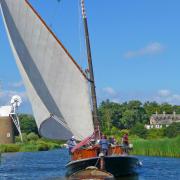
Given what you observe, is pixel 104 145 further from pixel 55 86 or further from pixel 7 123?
pixel 7 123

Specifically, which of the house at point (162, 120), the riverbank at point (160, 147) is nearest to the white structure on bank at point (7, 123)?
the house at point (162, 120)

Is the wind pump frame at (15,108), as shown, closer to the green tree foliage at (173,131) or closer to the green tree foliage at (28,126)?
the green tree foliage at (28,126)

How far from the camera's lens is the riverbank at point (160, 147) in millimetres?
47750

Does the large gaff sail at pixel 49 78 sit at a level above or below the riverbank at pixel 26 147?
above

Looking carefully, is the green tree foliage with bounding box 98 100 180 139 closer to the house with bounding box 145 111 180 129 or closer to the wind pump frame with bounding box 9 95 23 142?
the house with bounding box 145 111 180 129

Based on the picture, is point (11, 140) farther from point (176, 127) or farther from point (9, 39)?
point (9, 39)

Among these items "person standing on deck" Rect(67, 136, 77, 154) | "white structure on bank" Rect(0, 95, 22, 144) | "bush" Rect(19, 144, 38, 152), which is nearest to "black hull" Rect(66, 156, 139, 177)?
"person standing on deck" Rect(67, 136, 77, 154)

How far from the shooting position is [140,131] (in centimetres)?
10250

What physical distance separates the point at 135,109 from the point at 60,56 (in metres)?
121

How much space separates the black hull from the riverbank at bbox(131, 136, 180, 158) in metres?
16.2

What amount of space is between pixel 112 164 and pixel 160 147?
21.5 meters

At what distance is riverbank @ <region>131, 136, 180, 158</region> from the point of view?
47750 millimetres

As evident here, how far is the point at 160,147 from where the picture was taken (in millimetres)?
50375

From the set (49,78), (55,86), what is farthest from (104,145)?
(49,78)
